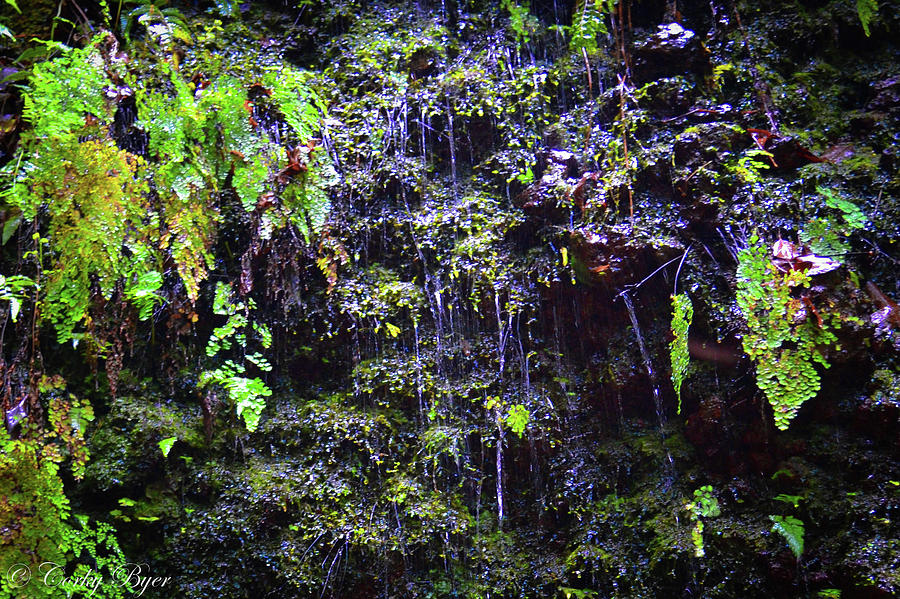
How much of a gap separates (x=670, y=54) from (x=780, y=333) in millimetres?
2109

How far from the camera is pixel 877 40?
11.8ft

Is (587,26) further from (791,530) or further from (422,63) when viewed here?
(791,530)

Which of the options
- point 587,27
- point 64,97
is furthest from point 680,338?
point 64,97

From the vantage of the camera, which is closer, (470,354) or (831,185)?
(831,185)

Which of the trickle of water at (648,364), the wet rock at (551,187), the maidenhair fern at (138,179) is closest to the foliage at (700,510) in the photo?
the trickle of water at (648,364)

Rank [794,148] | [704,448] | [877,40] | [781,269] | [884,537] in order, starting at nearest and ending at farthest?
1. [884,537]
2. [781,269]
3. [704,448]
4. [794,148]
5. [877,40]

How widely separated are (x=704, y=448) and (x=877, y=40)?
9.53 ft

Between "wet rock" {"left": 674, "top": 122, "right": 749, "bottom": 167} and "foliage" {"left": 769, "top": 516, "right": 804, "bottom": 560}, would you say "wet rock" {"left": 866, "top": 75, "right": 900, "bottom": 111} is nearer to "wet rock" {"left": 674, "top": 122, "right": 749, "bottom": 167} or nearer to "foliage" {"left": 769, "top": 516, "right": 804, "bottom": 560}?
"wet rock" {"left": 674, "top": 122, "right": 749, "bottom": 167}

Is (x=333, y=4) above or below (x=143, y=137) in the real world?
above

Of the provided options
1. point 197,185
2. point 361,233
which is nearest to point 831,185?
point 361,233

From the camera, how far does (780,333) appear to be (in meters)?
2.74

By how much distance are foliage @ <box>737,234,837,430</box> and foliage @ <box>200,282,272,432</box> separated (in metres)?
2.68

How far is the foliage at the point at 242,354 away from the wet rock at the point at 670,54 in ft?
10.2

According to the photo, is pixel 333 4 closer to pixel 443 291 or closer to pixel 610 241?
pixel 443 291
